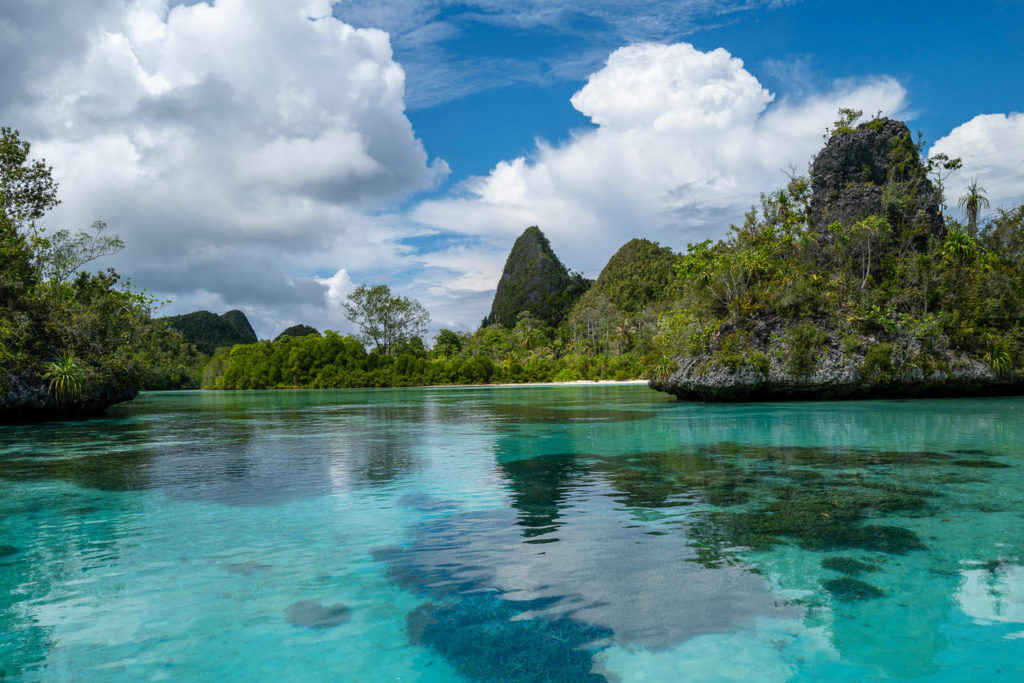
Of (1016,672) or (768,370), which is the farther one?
(768,370)

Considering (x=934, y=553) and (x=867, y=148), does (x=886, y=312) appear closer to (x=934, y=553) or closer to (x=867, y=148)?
(x=867, y=148)

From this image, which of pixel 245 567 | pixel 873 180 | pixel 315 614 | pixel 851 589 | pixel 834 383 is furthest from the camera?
pixel 873 180

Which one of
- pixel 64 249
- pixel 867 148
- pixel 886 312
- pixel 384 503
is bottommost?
pixel 384 503

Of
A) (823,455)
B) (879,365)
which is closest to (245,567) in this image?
(823,455)

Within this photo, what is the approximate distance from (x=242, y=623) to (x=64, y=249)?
2850cm

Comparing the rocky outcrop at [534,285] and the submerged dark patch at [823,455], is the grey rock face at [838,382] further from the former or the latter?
the rocky outcrop at [534,285]

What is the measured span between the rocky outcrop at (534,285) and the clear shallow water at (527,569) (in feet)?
307

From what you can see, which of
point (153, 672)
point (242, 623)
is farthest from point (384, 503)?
point (153, 672)

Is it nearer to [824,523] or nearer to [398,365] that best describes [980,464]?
[824,523]

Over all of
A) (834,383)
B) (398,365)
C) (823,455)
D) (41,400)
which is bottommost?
(823,455)

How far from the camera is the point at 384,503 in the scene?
24.2ft

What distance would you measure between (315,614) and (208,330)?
126676mm

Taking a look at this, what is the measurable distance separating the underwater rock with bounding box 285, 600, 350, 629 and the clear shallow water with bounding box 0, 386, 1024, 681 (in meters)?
0.02

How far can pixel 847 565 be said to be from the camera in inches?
182
